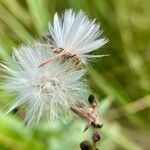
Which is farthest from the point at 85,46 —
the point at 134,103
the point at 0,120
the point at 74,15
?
the point at 134,103

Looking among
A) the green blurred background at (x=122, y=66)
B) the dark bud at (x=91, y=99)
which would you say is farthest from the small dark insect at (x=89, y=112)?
the green blurred background at (x=122, y=66)

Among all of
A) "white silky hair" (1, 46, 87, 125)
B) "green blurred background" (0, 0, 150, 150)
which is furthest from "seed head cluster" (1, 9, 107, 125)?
"green blurred background" (0, 0, 150, 150)

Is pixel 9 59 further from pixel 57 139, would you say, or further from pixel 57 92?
pixel 57 139

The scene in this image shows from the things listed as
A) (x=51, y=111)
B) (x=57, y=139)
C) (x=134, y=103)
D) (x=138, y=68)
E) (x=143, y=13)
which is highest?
(x=143, y=13)

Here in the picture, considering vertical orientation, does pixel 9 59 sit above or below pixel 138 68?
below

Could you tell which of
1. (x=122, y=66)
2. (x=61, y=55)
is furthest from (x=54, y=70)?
(x=122, y=66)

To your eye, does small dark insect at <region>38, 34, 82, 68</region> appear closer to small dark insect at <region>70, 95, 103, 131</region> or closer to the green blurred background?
small dark insect at <region>70, 95, 103, 131</region>

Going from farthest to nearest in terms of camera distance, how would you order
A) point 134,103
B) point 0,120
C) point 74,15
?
point 134,103 < point 0,120 < point 74,15

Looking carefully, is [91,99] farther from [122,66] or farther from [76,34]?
[122,66]
